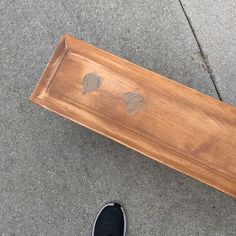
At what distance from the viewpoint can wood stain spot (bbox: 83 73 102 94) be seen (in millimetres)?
1631

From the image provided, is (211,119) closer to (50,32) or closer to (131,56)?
(131,56)

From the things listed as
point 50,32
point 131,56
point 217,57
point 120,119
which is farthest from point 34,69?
point 217,57

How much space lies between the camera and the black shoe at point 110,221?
201cm

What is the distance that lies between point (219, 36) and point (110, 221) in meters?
1.25

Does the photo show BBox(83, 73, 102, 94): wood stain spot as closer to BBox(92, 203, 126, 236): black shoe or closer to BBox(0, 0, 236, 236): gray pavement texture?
BBox(0, 0, 236, 236): gray pavement texture

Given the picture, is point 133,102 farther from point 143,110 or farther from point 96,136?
point 96,136

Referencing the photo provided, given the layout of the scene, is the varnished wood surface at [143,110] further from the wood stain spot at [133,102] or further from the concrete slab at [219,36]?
the concrete slab at [219,36]

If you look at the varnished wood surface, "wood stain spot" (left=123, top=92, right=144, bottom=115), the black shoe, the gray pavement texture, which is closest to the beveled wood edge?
the varnished wood surface

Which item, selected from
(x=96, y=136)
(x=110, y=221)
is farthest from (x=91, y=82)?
(x=110, y=221)

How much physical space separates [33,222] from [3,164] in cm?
37

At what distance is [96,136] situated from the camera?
2082 millimetres

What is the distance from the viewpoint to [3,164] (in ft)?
6.81

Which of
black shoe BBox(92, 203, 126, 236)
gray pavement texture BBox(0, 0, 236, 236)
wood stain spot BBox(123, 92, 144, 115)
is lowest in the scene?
black shoe BBox(92, 203, 126, 236)

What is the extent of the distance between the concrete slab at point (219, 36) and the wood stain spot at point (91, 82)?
0.81m
